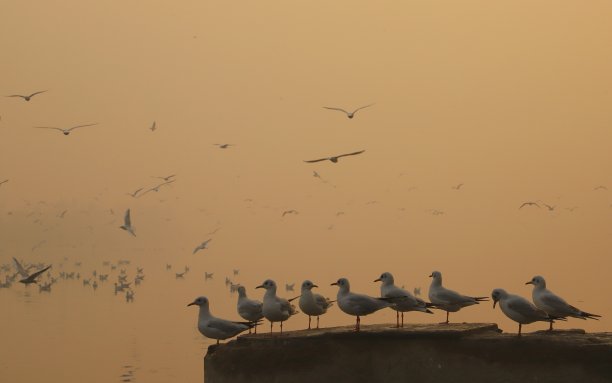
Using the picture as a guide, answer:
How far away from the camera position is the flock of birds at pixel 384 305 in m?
12.6

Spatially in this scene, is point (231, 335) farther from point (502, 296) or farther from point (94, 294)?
point (94, 294)

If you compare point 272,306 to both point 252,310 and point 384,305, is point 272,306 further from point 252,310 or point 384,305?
point 384,305

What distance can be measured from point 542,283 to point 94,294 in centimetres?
4000

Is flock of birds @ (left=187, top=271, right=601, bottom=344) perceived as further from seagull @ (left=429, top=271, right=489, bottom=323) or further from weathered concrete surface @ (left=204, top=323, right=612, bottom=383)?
weathered concrete surface @ (left=204, top=323, right=612, bottom=383)

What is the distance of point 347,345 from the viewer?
1252cm

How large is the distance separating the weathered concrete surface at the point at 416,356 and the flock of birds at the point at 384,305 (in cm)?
29

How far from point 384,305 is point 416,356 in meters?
1.28

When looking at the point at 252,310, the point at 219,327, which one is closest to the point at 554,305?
Answer: the point at 252,310

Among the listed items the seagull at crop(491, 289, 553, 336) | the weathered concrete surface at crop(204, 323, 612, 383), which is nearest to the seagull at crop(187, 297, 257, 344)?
the weathered concrete surface at crop(204, 323, 612, 383)

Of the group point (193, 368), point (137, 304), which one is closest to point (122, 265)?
point (137, 304)

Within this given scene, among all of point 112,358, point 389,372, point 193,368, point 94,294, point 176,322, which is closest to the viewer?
point 389,372

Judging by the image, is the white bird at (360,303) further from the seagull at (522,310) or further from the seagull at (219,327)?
the seagull at (522,310)

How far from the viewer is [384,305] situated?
525 inches

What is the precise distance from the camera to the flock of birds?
12609 mm
